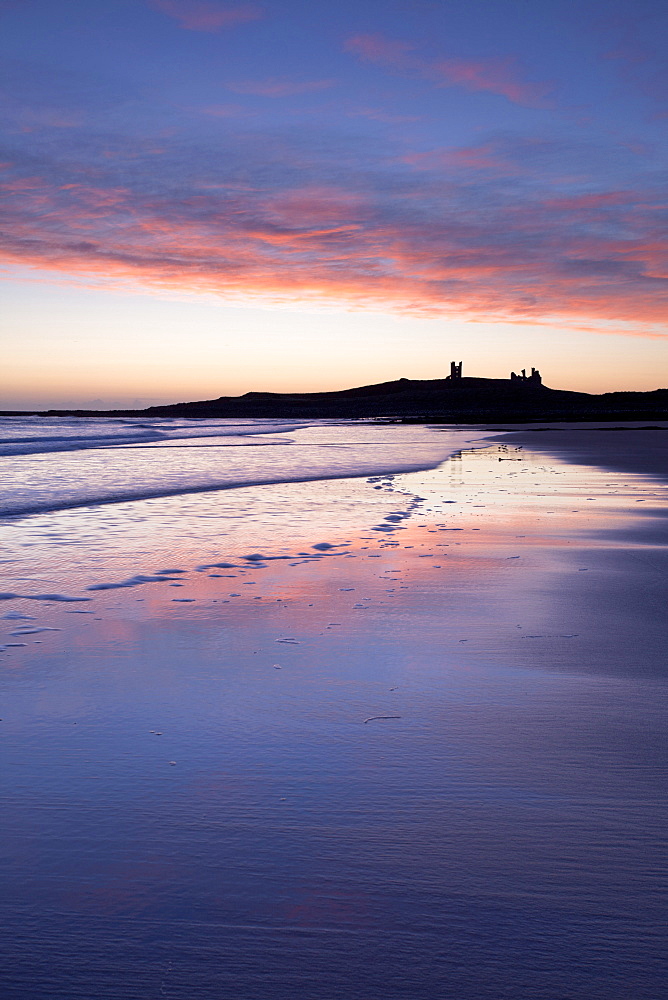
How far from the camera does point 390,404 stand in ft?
442

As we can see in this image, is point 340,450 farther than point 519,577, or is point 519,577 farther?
point 340,450

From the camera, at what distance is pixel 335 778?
8.46 feet

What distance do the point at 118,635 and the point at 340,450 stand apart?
21273mm

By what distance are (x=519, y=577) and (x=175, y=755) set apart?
3.52 metres

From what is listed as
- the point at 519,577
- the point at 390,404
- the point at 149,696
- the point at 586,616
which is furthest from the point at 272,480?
the point at 390,404

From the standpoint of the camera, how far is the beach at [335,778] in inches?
69.6

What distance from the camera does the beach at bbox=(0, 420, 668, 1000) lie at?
1768 millimetres

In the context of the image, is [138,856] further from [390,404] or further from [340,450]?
[390,404]

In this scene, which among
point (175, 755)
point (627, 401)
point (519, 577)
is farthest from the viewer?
point (627, 401)

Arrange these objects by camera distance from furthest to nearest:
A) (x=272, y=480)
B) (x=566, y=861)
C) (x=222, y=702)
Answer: (x=272, y=480)
(x=222, y=702)
(x=566, y=861)

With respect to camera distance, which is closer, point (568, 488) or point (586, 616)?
point (586, 616)

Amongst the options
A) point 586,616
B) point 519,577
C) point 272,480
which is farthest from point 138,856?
point 272,480

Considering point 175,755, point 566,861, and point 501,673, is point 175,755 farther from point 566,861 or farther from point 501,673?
point 501,673

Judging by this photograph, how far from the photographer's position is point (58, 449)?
26453 mm
